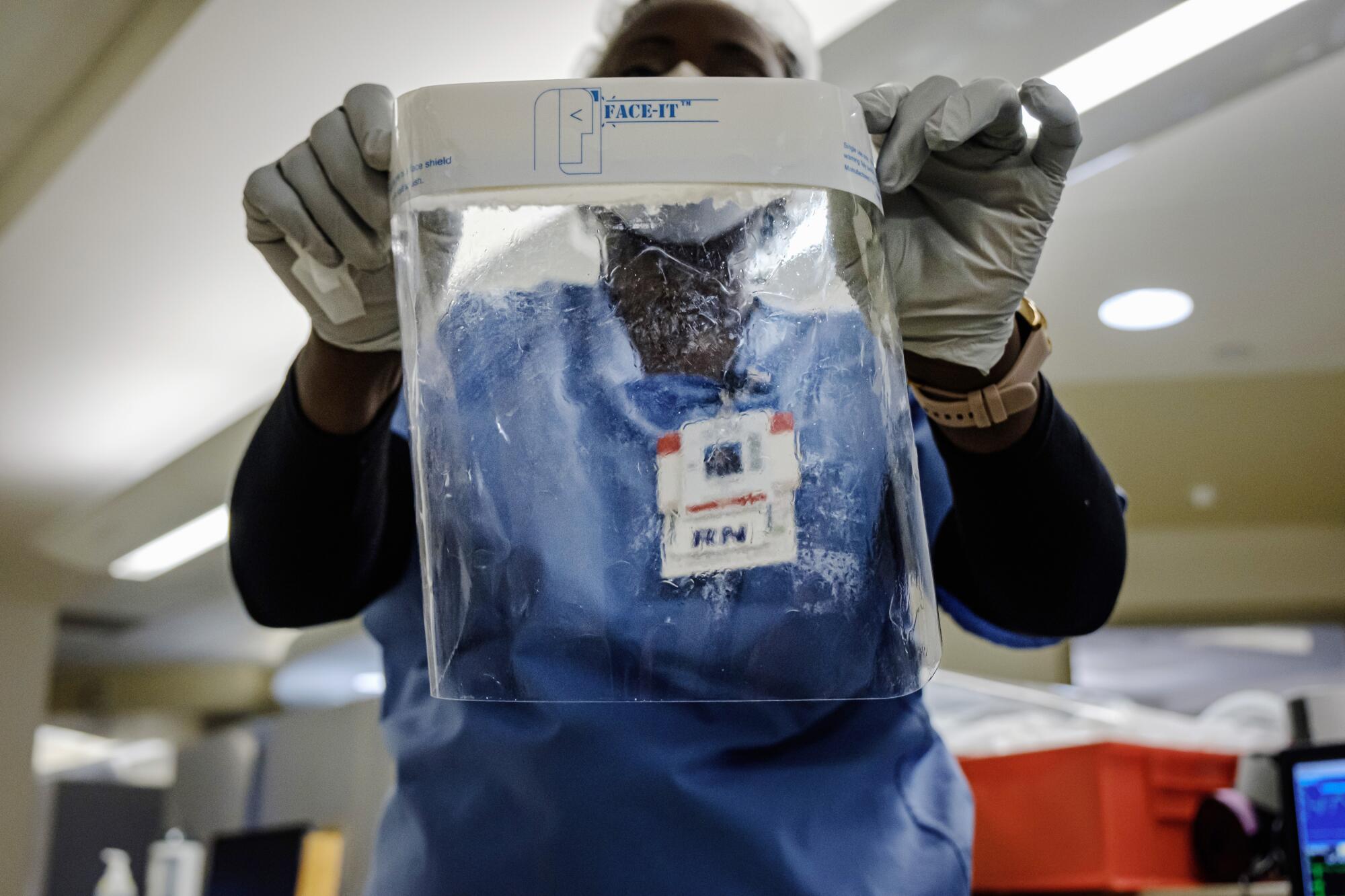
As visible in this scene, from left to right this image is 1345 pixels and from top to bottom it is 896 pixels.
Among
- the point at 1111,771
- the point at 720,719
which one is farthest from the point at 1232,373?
the point at 720,719

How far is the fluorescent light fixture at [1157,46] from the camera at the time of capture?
1244 millimetres

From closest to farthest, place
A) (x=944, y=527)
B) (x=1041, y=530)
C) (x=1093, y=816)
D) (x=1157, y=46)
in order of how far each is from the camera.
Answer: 1. (x=1041, y=530)
2. (x=944, y=527)
3. (x=1093, y=816)
4. (x=1157, y=46)

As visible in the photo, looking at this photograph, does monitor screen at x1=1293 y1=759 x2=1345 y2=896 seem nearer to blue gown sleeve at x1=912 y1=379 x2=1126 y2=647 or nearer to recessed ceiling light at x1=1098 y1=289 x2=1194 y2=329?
blue gown sleeve at x1=912 y1=379 x2=1126 y2=647

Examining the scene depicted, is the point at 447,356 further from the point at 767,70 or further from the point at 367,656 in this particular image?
the point at 367,656

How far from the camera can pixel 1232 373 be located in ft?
7.55

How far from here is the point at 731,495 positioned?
1.78 ft

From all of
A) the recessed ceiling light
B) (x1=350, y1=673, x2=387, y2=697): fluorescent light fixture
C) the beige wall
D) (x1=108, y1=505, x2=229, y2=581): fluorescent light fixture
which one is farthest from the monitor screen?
the beige wall

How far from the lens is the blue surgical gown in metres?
0.63

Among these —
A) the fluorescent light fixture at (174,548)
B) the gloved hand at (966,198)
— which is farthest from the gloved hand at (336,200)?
the fluorescent light fixture at (174,548)

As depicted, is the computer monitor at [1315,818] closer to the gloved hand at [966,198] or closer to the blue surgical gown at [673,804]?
the blue surgical gown at [673,804]

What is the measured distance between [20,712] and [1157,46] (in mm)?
4050

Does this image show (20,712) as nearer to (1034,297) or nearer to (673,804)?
(1034,297)

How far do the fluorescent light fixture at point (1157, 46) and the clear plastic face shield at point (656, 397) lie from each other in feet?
2.39

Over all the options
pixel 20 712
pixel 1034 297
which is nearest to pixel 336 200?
pixel 1034 297
